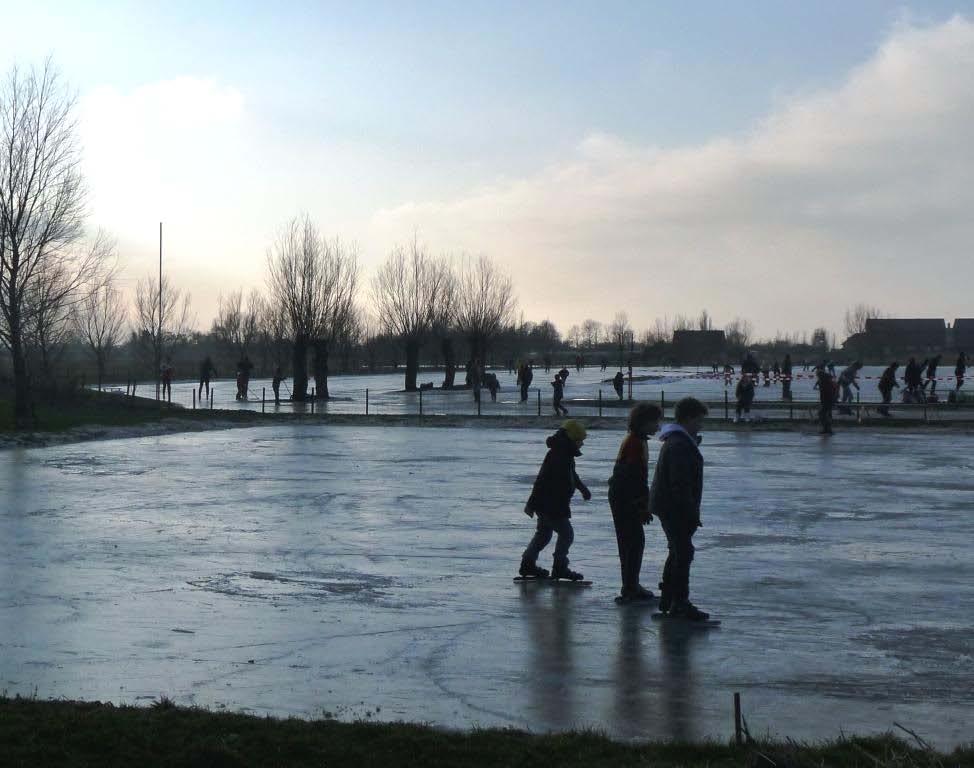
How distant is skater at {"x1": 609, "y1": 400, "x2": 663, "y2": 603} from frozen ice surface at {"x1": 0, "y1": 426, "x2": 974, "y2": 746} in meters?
0.31

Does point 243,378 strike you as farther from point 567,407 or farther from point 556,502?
point 556,502

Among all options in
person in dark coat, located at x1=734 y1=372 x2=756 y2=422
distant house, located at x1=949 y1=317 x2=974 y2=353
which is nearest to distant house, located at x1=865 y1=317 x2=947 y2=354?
distant house, located at x1=949 y1=317 x2=974 y2=353

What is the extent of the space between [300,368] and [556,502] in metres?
38.1

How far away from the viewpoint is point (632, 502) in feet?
29.5

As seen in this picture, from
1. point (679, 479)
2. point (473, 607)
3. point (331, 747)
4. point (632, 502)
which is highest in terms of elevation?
point (679, 479)

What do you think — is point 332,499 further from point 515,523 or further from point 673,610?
point 673,610

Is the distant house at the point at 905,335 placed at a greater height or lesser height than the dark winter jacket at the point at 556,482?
greater

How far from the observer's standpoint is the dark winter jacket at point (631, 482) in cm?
900

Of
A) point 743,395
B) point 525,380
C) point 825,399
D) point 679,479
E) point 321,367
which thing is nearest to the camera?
point 679,479

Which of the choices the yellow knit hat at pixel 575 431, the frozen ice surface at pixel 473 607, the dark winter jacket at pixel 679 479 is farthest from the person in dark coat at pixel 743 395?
the dark winter jacket at pixel 679 479

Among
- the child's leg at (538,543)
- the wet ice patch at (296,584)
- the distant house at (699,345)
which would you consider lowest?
the wet ice patch at (296,584)

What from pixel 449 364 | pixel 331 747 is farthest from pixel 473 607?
pixel 449 364

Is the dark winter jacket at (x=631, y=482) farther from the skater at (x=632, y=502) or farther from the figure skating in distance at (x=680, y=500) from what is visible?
the figure skating in distance at (x=680, y=500)

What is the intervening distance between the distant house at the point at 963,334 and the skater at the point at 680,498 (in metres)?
172
